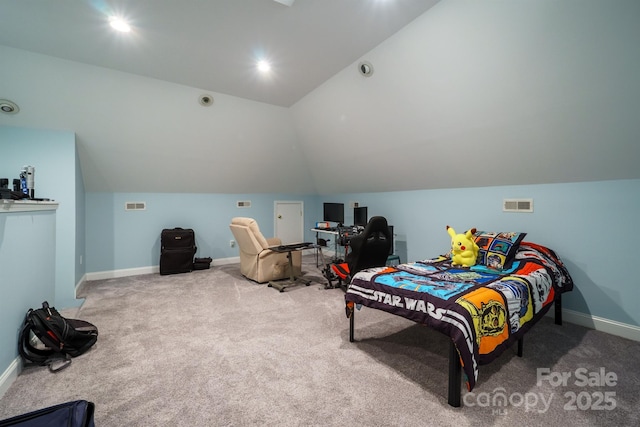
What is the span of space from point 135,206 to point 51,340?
3.28 m

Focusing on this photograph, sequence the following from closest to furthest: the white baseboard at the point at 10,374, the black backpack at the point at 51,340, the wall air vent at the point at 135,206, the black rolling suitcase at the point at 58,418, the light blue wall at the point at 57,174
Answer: the black rolling suitcase at the point at 58,418 → the white baseboard at the point at 10,374 → the black backpack at the point at 51,340 → the light blue wall at the point at 57,174 → the wall air vent at the point at 135,206

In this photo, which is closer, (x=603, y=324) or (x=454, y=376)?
(x=454, y=376)

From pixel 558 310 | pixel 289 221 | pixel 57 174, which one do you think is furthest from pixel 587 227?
pixel 57 174

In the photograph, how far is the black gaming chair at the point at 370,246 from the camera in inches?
129

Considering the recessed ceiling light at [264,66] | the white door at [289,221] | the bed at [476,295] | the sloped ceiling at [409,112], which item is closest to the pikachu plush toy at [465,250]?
the bed at [476,295]

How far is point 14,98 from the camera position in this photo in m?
3.43

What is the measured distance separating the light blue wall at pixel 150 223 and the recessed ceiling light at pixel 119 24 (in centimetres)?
315

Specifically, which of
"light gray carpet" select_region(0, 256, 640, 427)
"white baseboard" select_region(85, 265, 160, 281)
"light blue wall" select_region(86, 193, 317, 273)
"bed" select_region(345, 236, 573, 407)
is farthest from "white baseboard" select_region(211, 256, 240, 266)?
"bed" select_region(345, 236, 573, 407)

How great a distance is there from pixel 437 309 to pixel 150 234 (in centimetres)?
517

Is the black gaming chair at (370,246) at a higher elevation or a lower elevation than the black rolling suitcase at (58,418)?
higher

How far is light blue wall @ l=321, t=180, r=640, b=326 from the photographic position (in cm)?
266

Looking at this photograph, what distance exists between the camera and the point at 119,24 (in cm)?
262

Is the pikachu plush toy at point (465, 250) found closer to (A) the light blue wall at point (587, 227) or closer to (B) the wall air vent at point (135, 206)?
(A) the light blue wall at point (587, 227)

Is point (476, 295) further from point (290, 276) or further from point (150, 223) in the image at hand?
point (150, 223)
